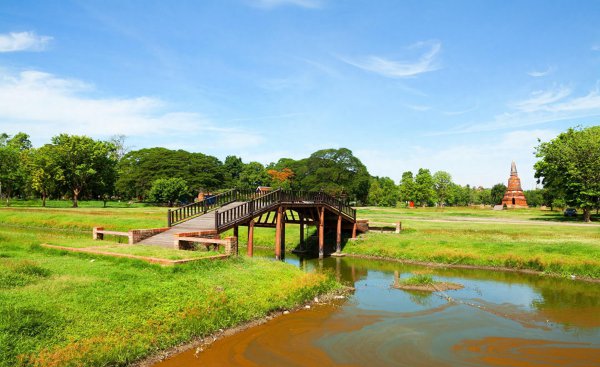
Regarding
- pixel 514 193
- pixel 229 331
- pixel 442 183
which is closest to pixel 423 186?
pixel 442 183

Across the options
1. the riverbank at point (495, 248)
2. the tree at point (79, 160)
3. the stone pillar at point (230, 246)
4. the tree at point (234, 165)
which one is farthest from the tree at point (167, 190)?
the tree at point (234, 165)

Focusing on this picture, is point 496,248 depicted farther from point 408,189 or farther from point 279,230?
point 408,189

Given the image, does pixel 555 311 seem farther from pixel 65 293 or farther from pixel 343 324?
pixel 65 293

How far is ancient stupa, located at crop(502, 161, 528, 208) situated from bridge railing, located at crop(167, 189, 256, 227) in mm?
94782

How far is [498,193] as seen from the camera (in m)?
146

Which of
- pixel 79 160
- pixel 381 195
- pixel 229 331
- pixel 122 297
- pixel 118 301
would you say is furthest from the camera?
pixel 381 195

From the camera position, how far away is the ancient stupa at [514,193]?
358 feet

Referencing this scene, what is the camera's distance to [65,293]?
12594mm

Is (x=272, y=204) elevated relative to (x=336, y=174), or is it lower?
lower

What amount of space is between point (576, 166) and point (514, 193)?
188ft

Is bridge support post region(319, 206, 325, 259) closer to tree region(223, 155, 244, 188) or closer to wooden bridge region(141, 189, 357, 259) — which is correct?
wooden bridge region(141, 189, 357, 259)

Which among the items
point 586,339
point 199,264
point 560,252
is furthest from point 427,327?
point 560,252

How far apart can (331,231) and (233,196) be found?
38.5 feet

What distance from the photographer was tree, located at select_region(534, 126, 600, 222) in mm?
53578
